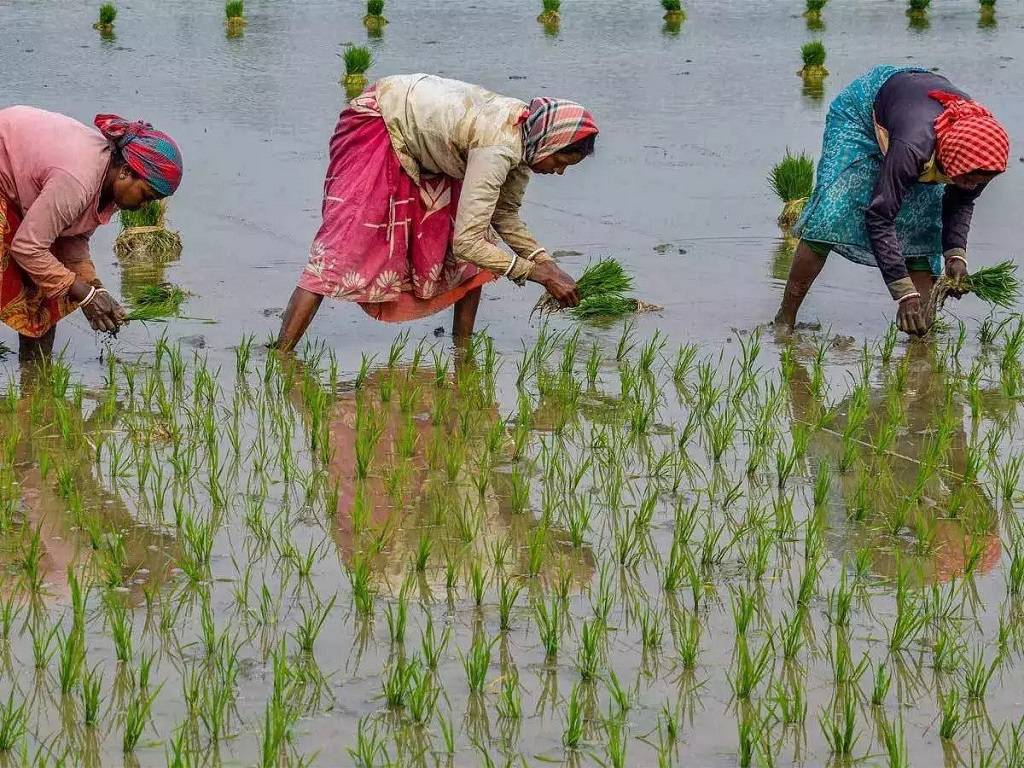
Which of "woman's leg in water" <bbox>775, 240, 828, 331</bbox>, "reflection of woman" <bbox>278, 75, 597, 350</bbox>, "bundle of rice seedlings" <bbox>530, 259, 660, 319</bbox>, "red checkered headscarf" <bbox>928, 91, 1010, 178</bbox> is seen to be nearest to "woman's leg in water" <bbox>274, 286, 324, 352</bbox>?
"reflection of woman" <bbox>278, 75, 597, 350</bbox>

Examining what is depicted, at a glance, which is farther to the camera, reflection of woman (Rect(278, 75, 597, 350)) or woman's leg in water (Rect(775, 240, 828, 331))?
woman's leg in water (Rect(775, 240, 828, 331))

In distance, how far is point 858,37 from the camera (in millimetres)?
16047

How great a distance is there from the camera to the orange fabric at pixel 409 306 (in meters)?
5.79

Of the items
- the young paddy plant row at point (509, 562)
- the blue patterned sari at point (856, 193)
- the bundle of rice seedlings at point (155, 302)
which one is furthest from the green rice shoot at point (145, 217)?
the blue patterned sari at point (856, 193)

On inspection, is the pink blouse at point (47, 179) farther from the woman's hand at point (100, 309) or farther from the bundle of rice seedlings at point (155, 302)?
the bundle of rice seedlings at point (155, 302)

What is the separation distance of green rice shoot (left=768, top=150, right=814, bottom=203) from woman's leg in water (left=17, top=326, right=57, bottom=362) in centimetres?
424

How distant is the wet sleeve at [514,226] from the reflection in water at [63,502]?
1513mm

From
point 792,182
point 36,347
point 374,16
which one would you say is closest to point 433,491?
point 36,347

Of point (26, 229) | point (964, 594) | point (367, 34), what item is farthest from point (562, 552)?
point (367, 34)

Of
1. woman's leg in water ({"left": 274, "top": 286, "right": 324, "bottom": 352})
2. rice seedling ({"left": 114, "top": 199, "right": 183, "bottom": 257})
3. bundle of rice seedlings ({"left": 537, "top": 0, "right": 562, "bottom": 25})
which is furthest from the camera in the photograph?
bundle of rice seedlings ({"left": 537, "top": 0, "right": 562, "bottom": 25})

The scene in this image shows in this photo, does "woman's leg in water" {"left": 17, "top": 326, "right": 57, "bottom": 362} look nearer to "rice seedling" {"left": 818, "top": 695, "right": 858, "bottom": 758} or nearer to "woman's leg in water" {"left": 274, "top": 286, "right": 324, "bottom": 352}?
"woman's leg in water" {"left": 274, "top": 286, "right": 324, "bottom": 352}

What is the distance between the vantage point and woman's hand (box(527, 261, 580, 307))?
5.46m

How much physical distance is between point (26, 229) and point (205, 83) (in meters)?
8.01

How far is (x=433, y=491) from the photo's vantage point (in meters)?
4.43
